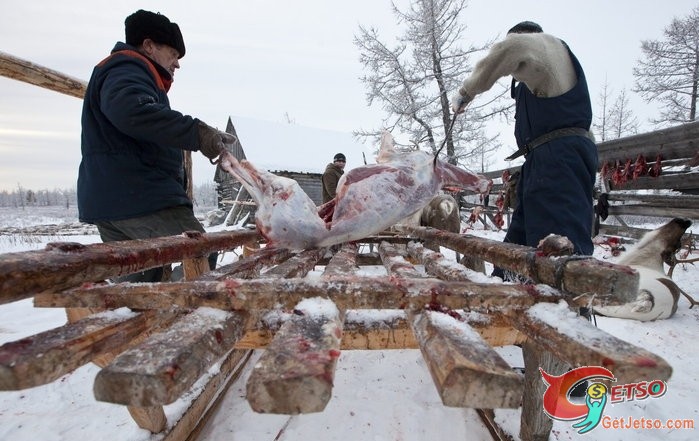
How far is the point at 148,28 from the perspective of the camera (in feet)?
7.74

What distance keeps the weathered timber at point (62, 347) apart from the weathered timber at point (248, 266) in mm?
510

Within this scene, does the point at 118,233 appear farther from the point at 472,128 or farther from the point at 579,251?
the point at 472,128

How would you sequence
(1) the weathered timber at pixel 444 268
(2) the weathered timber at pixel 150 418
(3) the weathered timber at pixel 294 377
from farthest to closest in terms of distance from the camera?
(2) the weathered timber at pixel 150 418 < (1) the weathered timber at pixel 444 268 < (3) the weathered timber at pixel 294 377

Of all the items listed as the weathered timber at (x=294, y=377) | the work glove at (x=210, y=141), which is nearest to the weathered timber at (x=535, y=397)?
the weathered timber at (x=294, y=377)

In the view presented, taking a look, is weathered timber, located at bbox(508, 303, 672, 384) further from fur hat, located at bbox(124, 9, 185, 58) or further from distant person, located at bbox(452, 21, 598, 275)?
fur hat, located at bbox(124, 9, 185, 58)

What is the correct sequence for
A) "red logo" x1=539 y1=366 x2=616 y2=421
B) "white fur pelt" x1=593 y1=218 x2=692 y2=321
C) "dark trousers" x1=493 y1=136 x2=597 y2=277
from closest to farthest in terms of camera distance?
"red logo" x1=539 y1=366 x2=616 y2=421, "dark trousers" x1=493 y1=136 x2=597 y2=277, "white fur pelt" x1=593 y1=218 x2=692 y2=321

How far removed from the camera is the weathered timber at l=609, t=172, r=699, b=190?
13.2ft

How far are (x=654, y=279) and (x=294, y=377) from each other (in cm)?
445

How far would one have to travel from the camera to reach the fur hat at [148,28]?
2.35 metres

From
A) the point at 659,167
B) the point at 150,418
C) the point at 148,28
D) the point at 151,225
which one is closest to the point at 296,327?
the point at 150,418

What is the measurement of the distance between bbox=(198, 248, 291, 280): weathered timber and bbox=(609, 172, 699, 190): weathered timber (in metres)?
4.80

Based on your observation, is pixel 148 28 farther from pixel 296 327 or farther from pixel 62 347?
pixel 296 327

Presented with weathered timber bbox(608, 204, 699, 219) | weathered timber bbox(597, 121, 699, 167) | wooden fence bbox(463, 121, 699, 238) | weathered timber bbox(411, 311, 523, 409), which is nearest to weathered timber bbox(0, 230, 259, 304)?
weathered timber bbox(411, 311, 523, 409)

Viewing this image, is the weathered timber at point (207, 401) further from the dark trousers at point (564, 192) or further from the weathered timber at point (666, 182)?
the weathered timber at point (666, 182)
